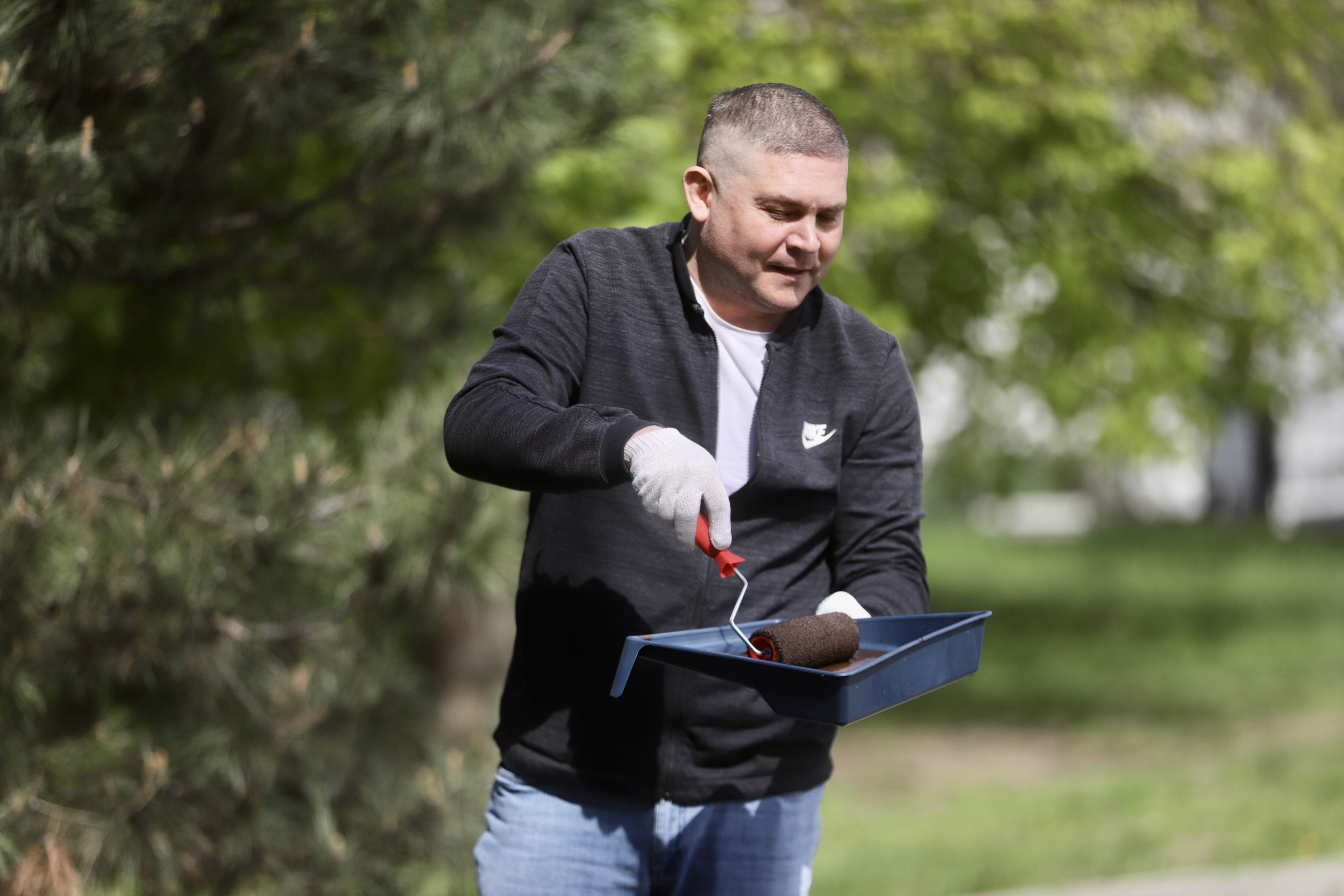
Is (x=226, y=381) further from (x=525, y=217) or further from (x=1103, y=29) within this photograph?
(x=1103, y=29)

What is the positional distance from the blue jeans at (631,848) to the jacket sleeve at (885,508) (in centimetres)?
38

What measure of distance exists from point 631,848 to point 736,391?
711 mm

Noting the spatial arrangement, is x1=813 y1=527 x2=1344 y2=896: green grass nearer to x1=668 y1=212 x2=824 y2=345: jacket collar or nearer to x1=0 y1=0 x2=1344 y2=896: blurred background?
x1=0 y1=0 x2=1344 y2=896: blurred background

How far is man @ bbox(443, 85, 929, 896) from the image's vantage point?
188 cm

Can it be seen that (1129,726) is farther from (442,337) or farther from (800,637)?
(800,637)

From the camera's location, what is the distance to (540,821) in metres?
1.99

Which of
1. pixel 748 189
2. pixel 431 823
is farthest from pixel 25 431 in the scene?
pixel 748 189

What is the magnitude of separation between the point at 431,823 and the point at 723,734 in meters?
2.15

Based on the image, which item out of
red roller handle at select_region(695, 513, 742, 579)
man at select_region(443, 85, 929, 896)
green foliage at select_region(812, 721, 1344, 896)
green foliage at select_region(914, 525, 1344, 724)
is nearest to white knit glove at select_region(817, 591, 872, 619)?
man at select_region(443, 85, 929, 896)

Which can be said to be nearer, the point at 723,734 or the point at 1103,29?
the point at 723,734

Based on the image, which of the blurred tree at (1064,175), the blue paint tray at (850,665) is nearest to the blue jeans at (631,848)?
the blue paint tray at (850,665)

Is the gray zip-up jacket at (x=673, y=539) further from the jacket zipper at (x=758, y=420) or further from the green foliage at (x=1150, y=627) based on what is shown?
the green foliage at (x=1150, y=627)

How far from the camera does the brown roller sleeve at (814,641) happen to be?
169 cm

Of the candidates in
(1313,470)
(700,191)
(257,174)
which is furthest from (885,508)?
(1313,470)
